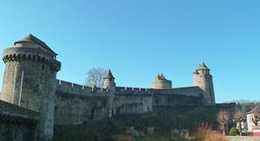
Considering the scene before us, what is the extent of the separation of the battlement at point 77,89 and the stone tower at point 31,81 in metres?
7.26

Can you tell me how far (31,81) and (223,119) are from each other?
1342 inches

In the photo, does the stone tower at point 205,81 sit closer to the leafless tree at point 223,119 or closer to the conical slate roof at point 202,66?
the conical slate roof at point 202,66

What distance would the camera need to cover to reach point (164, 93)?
5422 cm

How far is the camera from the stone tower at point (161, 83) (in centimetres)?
6198

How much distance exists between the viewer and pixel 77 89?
37.6m

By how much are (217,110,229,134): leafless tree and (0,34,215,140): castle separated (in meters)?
5.64

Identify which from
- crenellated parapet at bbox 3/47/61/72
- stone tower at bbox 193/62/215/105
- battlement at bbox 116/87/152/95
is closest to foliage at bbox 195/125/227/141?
battlement at bbox 116/87/152/95

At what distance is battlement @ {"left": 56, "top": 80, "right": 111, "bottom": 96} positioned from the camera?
34.8 m

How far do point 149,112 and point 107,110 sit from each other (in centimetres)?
967

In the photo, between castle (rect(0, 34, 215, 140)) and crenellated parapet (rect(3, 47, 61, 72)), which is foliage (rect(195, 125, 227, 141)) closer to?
castle (rect(0, 34, 215, 140))

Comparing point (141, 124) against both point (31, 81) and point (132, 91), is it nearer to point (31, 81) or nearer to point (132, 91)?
point (132, 91)

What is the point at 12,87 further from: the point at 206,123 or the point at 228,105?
the point at 228,105

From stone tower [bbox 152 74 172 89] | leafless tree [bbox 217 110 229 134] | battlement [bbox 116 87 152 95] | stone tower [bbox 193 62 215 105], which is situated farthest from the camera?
stone tower [bbox 152 74 172 89]

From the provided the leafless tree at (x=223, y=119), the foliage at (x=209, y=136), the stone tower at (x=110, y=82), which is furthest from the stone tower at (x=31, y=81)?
the leafless tree at (x=223, y=119)
